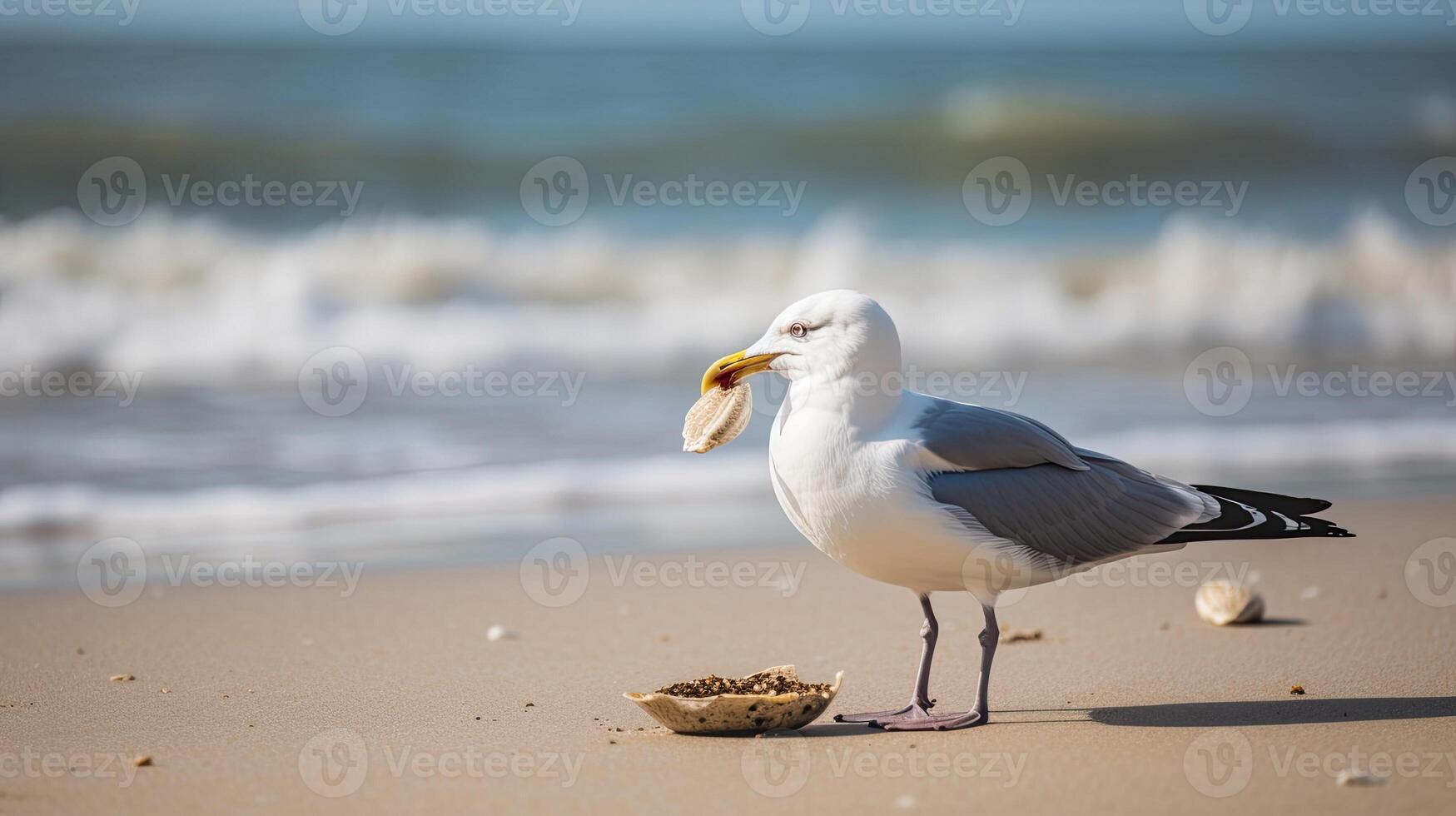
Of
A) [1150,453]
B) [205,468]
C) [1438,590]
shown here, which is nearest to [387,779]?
[1438,590]

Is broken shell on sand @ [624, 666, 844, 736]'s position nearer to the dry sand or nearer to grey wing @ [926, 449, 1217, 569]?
the dry sand

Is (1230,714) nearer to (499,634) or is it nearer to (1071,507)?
(1071,507)

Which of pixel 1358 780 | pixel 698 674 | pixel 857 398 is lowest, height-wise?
pixel 1358 780

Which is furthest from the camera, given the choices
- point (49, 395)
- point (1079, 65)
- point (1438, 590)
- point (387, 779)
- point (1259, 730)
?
point (1079, 65)

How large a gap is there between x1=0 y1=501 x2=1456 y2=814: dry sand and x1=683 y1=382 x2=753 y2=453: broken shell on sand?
821 millimetres

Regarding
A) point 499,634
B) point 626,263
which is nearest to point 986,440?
point 499,634

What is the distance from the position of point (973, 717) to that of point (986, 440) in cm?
75

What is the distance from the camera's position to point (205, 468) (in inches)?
315

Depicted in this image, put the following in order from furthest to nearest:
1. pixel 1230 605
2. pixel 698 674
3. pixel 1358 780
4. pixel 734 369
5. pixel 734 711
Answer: pixel 1230 605 < pixel 698 674 < pixel 734 369 < pixel 734 711 < pixel 1358 780

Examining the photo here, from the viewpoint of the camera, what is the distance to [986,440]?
3.75 m

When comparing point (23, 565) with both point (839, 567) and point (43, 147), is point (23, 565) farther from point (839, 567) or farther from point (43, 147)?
point (43, 147)

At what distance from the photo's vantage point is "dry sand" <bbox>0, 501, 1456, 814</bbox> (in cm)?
313

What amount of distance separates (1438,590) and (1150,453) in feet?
9.95

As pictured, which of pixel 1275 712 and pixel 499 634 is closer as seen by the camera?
pixel 1275 712
